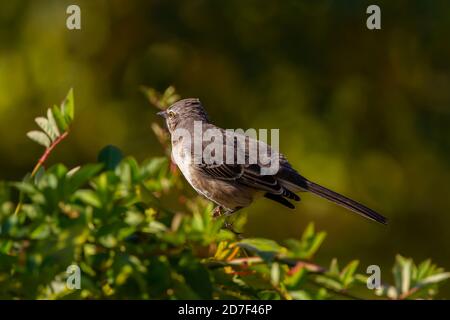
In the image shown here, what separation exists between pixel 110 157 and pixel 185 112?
297cm

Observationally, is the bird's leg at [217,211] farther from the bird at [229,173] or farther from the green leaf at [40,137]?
the green leaf at [40,137]

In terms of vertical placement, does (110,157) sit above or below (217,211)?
below

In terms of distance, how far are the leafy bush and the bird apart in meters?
2.49

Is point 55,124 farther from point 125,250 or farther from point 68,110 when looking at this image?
point 125,250

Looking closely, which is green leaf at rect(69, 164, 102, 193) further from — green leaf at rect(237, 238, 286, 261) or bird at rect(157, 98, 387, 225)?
bird at rect(157, 98, 387, 225)

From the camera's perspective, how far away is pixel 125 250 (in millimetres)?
1836

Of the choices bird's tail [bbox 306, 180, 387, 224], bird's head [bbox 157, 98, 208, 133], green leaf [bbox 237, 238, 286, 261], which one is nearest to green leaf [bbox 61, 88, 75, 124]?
green leaf [bbox 237, 238, 286, 261]

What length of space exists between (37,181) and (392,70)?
456 cm

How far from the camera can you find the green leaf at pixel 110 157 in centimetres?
206

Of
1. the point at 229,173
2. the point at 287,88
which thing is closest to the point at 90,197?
the point at 229,173

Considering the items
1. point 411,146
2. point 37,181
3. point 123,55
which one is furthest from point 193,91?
point 37,181

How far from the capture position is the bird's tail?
411cm

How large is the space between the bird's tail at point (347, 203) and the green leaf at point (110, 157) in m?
2.32

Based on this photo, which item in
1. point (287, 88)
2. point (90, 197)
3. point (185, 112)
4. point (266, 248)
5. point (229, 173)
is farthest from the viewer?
point (287, 88)
